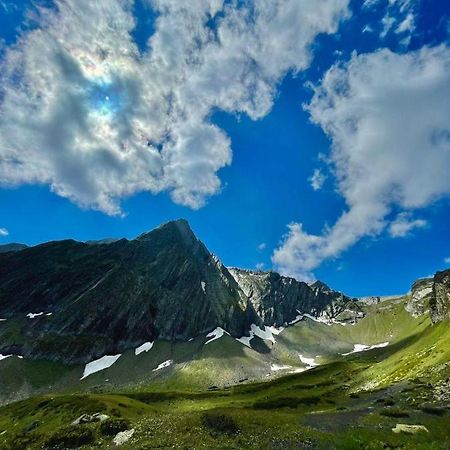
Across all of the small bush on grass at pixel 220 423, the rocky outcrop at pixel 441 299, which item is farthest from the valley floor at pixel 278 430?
the rocky outcrop at pixel 441 299

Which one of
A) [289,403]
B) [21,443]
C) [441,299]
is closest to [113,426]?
[21,443]

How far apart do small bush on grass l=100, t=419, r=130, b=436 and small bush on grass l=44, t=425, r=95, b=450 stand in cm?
127

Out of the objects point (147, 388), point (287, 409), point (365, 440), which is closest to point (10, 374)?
point (147, 388)

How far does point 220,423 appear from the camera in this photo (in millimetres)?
34969

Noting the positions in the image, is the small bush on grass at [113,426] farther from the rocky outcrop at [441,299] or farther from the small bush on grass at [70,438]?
the rocky outcrop at [441,299]

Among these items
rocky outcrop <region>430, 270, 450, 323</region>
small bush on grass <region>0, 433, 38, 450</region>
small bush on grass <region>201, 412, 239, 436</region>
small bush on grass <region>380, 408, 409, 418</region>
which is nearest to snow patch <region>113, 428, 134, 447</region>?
small bush on grass <region>201, 412, 239, 436</region>

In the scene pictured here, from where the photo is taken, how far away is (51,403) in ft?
309

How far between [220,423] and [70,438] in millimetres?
16737

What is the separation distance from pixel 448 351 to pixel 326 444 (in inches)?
2185

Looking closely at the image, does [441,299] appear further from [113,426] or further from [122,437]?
[122,437]

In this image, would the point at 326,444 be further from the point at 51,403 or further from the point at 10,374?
the point at 10,374

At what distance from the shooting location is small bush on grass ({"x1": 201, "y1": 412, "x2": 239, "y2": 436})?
3359 cm

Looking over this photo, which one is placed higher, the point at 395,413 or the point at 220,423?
the point at 220,423

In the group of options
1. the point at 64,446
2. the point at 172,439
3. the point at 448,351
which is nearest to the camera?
the point at 172,439
